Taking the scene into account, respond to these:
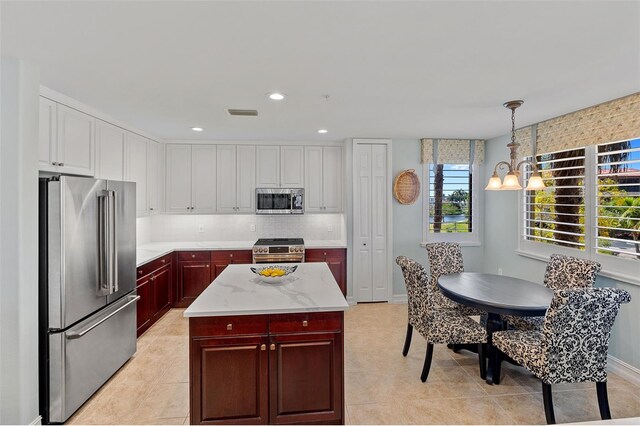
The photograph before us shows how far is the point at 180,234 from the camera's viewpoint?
202 inches

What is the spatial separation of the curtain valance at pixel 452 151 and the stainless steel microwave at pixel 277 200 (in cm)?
202

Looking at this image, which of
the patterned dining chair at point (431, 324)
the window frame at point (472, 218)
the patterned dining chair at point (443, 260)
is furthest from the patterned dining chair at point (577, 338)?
the window frame at point (472, 218)

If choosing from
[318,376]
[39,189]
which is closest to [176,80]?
[39,189]

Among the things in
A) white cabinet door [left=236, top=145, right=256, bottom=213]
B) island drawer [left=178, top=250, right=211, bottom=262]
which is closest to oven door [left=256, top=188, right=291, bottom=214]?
white cabinet door [left=236, top=145, right=256, bottom=213]

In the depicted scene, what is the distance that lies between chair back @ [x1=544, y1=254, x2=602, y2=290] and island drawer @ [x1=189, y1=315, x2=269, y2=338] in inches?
107

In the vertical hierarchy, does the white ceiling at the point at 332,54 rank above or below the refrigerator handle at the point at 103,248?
above

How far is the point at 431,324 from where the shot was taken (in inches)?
107

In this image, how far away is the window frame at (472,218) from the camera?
4902 millimetres

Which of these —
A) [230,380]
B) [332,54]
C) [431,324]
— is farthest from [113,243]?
[431,324]

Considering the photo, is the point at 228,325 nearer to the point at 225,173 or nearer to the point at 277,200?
the point at 277,200

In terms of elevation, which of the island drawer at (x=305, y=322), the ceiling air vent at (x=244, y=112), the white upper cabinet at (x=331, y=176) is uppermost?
the ceiling air vent at (x=244, y=112)

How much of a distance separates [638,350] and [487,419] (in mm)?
1668

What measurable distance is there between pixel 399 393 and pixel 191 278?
3.20m

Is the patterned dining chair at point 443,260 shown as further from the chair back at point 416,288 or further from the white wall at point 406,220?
the white wall at point 406,220
